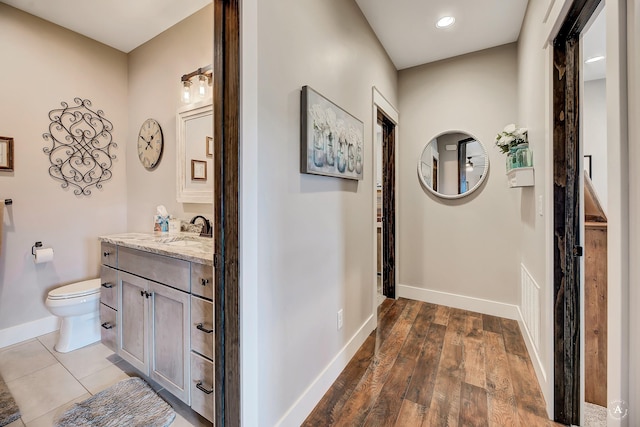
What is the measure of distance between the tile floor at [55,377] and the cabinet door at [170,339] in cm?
19

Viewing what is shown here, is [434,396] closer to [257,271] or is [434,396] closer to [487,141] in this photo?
[257,271]

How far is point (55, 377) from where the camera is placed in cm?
180

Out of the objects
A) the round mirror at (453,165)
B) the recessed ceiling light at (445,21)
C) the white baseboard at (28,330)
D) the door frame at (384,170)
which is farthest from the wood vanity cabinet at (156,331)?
the recessed ceiling light at (445,21)

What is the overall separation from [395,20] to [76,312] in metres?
3.37

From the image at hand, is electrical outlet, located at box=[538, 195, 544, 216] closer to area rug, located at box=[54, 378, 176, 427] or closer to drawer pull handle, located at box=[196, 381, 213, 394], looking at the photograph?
drawer pull handle, located at box=[196, 381, 213, 394]

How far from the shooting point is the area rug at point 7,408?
1.44 metres

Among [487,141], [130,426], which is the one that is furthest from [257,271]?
[487,141]

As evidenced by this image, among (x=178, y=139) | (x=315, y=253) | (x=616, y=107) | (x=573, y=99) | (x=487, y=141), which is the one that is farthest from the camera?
(x=487, y=141)

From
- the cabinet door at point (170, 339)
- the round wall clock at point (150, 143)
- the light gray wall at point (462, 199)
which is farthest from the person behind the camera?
the light gray wall at point (462, 199)

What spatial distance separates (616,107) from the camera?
779 mm

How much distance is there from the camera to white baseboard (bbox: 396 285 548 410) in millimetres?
2396

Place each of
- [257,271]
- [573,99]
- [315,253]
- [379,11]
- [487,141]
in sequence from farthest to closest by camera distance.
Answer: [487,141], [379,11], [315,253], [573,99], [257,271]

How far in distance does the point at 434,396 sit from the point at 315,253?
1.10m

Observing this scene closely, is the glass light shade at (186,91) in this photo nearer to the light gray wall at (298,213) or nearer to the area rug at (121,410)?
the light gray wall at (298,213)
